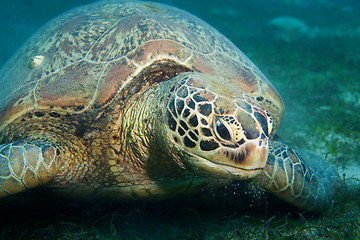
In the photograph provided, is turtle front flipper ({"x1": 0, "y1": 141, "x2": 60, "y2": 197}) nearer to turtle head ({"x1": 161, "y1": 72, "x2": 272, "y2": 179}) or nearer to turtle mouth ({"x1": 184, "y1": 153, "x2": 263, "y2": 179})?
turtle head ({"x1": 161, "y1": 72, "x2": 272, "y2": 179})

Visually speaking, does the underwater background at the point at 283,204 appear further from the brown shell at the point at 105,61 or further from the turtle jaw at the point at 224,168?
the brown shell at the point at 105,61

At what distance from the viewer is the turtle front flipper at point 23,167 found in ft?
5.58

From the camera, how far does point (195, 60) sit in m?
2.22

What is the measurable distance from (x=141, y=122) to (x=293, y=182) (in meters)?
1.44

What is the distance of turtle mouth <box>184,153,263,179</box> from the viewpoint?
1.38 m

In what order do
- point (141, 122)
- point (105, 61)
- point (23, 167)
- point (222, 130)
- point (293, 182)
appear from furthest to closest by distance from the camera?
1. point (105, 61)
2. point (293, 182)
3. point (141, 122)
4. point (23, 167)
5. point (222, 130)

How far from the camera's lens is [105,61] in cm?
219

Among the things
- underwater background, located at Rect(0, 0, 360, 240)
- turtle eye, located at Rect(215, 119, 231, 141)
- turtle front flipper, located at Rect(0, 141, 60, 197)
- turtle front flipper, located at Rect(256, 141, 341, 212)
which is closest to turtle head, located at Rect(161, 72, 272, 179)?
turtle eye, located at Rect(215, 119, 231, 141)

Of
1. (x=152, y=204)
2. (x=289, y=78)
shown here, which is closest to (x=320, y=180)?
(x=152, y=204)

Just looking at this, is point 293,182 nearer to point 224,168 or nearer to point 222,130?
point 224,168

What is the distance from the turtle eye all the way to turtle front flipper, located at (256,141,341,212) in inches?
35.2

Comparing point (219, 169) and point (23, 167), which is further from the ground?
point (219, 169)

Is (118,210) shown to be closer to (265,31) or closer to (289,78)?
(289,78)

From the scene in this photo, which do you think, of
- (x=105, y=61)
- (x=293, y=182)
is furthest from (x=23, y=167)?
(x=293, y=182)
